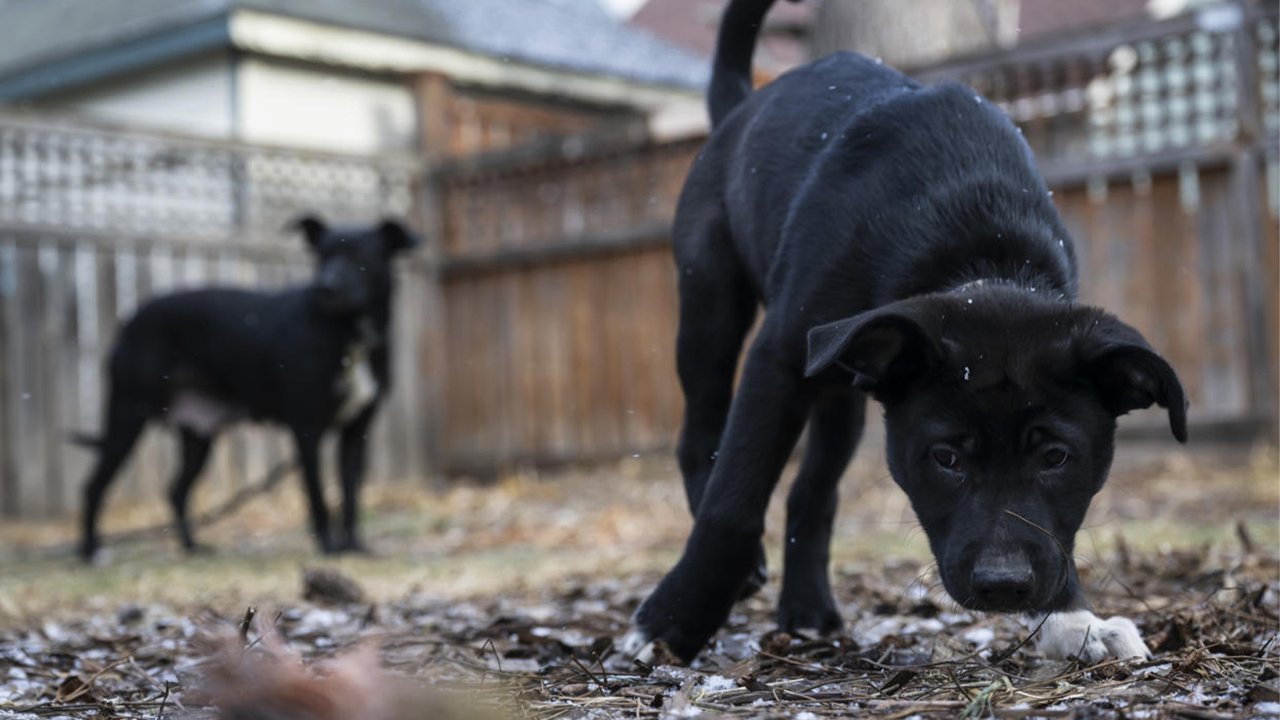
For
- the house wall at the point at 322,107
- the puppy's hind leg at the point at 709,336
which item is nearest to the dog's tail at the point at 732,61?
the puppy's hind leg at the point at 709,336

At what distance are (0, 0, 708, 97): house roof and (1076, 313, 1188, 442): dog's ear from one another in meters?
10.7

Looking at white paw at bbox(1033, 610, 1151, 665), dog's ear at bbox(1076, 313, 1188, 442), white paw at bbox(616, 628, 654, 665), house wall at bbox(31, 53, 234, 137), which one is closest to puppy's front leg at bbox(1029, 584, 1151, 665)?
white paw at bbox(1033, 610, 1151, 665)

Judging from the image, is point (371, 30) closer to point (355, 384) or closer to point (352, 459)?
point (355, 384)

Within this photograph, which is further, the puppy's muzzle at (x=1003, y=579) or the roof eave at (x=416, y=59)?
the roof eave at (x=416, y=59)

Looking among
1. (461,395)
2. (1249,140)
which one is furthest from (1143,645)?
(461,395)

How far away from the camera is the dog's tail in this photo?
4191mm

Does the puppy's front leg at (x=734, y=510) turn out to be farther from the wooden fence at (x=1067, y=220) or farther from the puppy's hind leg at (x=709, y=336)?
the wooden fence at (x=1067, y=220)

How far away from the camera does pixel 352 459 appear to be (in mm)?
7449

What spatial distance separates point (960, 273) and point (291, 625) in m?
2.18

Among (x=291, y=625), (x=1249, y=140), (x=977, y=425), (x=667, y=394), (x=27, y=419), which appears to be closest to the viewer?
(x=977, y=425)

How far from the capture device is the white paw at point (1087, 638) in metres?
2.94

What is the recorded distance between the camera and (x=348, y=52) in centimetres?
1307

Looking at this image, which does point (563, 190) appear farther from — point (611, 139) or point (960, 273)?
point (960, 273)

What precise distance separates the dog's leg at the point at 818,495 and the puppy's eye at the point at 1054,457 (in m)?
1.06
